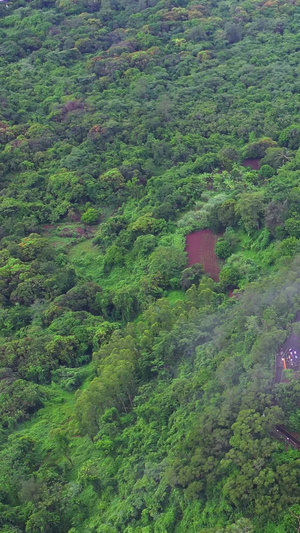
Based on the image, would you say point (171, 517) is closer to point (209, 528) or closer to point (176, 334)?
point (209, 528)

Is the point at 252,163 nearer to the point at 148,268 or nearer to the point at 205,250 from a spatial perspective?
the point at 205,250

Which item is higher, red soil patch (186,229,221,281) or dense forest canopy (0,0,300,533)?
dense forest canopy (0,0,300,533)

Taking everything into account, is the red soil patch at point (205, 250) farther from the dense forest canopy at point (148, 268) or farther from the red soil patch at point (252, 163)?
the red soil patch at point (252, 163)

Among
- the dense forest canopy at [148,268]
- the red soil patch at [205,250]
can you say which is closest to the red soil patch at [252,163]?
the dense forest canopy at [148,268]

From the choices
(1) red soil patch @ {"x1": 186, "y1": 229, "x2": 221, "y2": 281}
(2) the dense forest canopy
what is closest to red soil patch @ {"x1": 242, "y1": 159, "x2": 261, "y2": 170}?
(2) the dense forest canopy

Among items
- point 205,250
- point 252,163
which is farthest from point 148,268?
point 252,163

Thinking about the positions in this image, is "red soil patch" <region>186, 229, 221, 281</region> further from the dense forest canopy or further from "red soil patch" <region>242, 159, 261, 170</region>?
"red soil patch" <region>242, 159, 261, 170</region>
